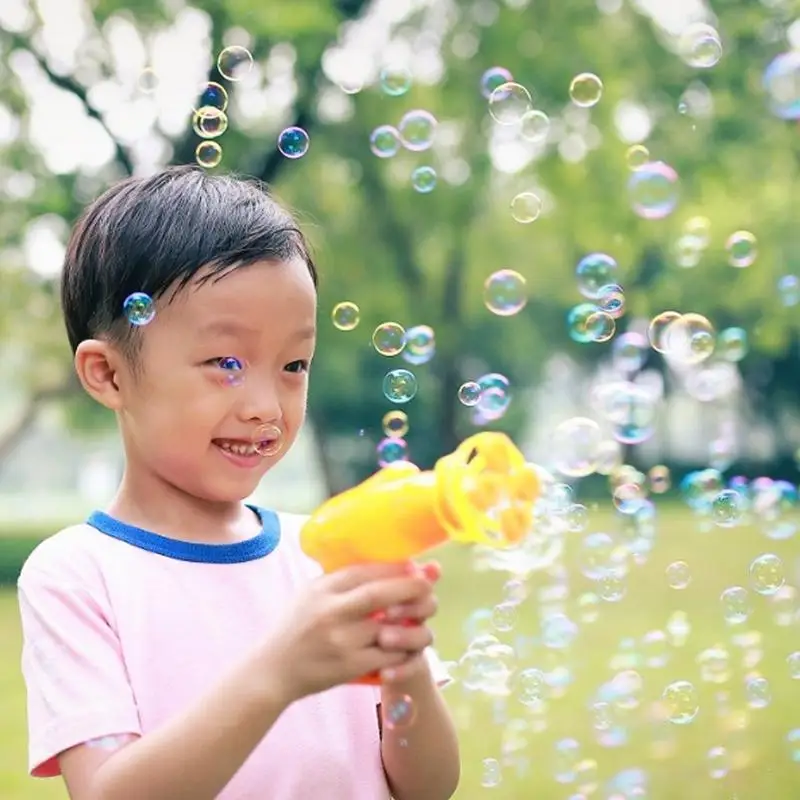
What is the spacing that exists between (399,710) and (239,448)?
0.95 ft

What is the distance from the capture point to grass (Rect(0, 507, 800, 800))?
4.38 m

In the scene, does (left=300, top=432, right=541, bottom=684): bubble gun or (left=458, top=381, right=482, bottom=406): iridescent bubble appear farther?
(left=458, top=381, right=482, bottom=406): iridescent bubble

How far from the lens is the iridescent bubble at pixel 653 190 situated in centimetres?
243

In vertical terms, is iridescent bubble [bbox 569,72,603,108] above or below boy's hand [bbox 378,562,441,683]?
above

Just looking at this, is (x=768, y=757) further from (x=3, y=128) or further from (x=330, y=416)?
(x=330, y=416)

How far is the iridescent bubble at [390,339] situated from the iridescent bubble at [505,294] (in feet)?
0.54

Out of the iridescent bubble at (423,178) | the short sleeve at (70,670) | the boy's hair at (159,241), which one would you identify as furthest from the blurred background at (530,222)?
the short sleeve at (70,670)

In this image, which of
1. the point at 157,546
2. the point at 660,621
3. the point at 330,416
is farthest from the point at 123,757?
the point at 330,416

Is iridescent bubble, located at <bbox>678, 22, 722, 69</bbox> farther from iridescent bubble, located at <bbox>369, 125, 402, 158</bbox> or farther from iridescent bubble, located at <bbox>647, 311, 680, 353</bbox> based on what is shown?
iridescent bubble, located at <bbox>369, 125, 402, 158</bbox>

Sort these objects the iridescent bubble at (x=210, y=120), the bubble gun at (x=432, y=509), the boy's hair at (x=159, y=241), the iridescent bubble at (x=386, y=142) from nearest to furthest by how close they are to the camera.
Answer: the bubble gun at (x=432, y=509) < the boy's hair at (x=159, y=241) < the iridescent bubble at (x=210, y=120) < the iridescent bubble at (x=386, y=142)

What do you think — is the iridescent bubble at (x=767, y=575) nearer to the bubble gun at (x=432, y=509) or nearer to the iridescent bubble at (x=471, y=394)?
the iridescent bubble at (x=471, y=394)

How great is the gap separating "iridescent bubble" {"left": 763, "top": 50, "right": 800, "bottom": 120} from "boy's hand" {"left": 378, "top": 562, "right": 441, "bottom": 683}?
1.74 metres

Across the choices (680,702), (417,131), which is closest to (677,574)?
(680,702)

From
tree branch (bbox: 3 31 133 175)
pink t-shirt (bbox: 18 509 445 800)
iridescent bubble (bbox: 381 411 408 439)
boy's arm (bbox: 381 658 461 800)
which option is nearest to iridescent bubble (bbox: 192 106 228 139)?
iridescent bubble (bbox: 381 411 408 439)
